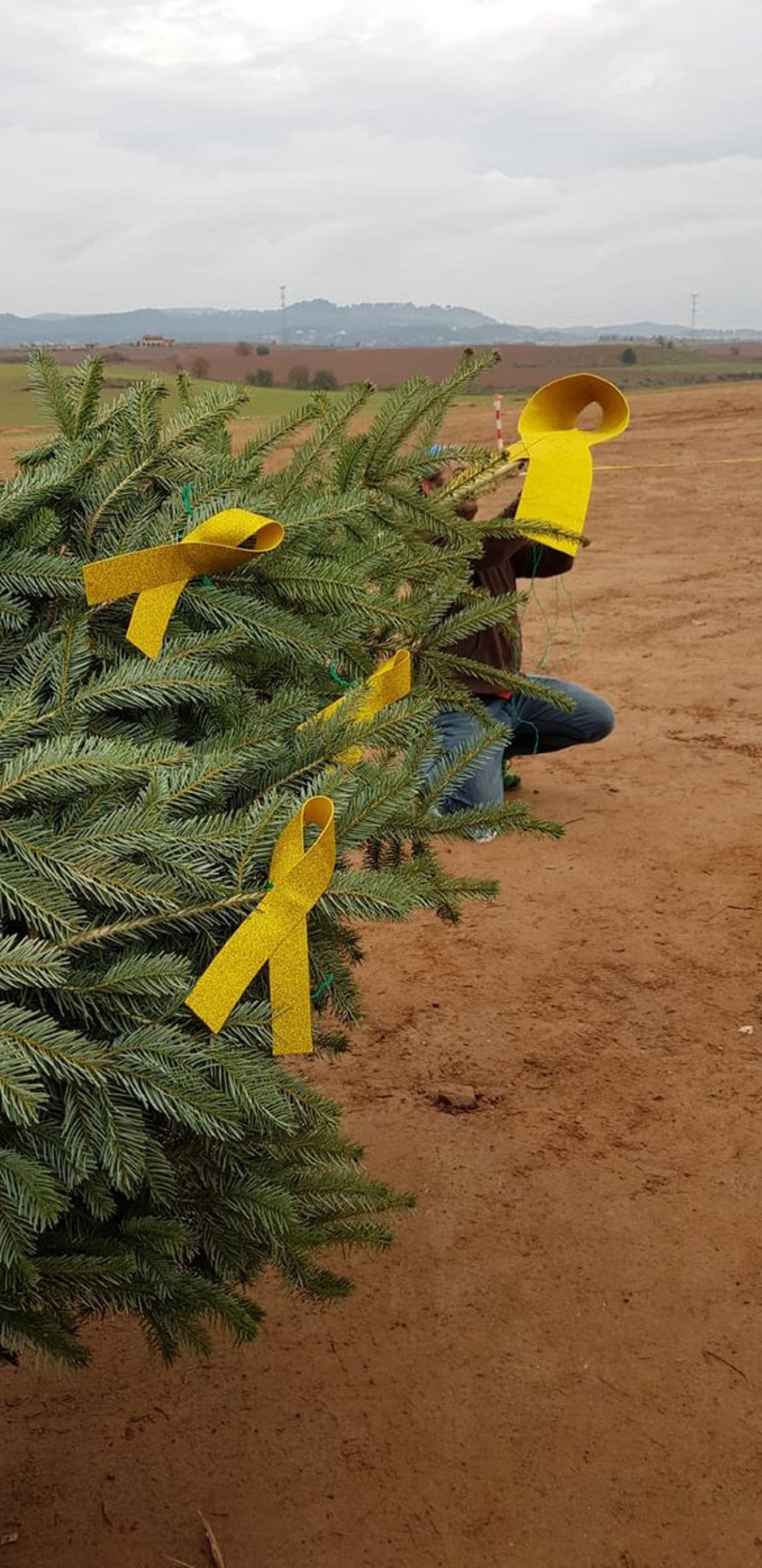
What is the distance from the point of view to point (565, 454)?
247 cm

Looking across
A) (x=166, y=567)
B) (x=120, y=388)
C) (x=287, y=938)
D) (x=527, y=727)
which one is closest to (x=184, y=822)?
(x=287, y=938)

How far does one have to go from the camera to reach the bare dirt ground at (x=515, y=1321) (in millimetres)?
2307

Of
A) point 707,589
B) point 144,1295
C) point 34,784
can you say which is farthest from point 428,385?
point 707,589

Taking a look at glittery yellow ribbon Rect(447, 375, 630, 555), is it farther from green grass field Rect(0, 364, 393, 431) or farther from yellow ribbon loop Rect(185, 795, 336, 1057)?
yellow ribbon loop Rect(185, 795, 336, 1057)

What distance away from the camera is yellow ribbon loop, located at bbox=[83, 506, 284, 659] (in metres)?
1.65

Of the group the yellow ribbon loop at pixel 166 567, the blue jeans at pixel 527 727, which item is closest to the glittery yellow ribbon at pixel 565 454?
the yellow ribbon loop at pixel 166 567

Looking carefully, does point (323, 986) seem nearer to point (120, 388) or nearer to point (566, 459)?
point (120, 388)

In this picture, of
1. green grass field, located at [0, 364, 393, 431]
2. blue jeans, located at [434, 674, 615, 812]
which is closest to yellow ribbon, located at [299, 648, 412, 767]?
green grass field, located at [0, 364, 393, 431]

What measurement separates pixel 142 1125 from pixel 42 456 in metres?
0.99

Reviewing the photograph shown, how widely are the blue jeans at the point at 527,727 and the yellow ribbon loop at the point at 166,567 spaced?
2.99 meters

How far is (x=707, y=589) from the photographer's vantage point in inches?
378

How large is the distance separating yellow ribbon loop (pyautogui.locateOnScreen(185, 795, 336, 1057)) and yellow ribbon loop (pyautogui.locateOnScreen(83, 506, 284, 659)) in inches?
12.4

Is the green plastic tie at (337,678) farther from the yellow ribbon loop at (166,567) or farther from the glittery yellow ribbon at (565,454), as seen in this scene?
the glittery yellow ribbon at (565,454)

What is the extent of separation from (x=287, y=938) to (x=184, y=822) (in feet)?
0.59
